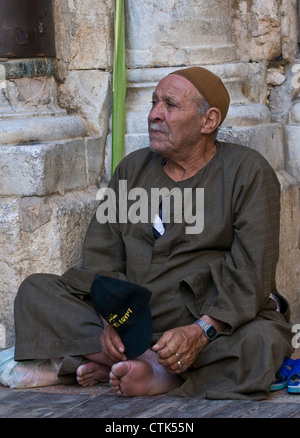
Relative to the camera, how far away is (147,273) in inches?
137

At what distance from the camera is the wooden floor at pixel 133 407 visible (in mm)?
2977

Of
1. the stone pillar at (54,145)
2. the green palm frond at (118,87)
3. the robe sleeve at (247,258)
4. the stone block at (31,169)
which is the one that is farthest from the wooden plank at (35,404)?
the green palm frond at (118,87)

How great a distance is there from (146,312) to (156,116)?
2.65ft

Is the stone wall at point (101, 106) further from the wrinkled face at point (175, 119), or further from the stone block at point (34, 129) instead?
the wrinkled face at point (175, 119)

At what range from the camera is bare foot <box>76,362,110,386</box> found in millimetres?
3373

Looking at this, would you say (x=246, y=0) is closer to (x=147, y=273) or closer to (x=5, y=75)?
(x=5, y=75)

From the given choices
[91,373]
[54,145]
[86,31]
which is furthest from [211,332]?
[86,31]

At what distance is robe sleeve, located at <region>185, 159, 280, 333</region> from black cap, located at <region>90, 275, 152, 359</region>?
0.85ft

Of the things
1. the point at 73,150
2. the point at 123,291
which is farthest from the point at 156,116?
the point at 123,291

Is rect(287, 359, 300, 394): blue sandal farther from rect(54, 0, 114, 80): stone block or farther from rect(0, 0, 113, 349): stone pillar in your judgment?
rect(54, 0, 114, 80): stone block

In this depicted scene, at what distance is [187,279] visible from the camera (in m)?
3.34

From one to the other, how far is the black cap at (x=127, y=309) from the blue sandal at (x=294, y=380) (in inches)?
21.3

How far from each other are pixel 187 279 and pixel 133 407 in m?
0.54
